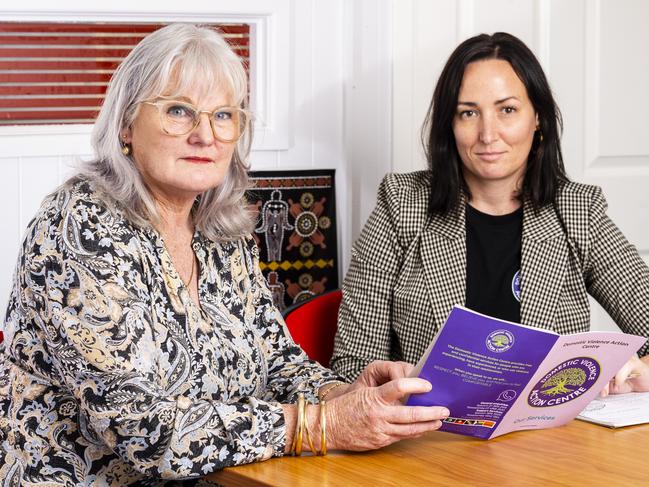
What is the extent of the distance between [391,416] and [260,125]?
4.86 feet

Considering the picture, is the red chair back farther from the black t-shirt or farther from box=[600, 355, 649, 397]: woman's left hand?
box=[600, 355, 649, 397]: woman's left hand

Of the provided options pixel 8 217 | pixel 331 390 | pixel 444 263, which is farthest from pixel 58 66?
pixel 331 390

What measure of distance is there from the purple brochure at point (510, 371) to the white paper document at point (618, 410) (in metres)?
0.06

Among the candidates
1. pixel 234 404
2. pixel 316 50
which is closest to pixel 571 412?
pixel 234 404

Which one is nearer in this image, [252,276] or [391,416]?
[391,416]

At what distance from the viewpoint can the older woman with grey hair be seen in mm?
1613

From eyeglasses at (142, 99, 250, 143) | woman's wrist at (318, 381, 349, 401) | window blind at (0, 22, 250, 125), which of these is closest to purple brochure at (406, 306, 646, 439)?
woman's wrist at (318, 381, 349, 401)

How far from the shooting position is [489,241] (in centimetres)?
256

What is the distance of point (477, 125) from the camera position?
2.55m

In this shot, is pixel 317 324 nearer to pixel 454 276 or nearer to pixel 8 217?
pixel 454 276

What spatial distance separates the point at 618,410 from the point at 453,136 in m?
0.96

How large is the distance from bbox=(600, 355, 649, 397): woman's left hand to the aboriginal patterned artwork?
3.84 feet

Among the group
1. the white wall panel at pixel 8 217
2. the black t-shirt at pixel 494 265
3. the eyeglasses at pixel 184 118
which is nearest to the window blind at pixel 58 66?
the white wall panel at pixel 8 217

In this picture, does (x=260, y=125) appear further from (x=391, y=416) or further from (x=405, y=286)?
(x=391, y=416)
